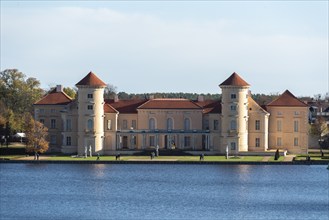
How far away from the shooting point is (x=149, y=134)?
12031 centimetres

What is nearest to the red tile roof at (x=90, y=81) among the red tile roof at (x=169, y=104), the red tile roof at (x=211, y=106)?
the red tile roof at (x=169, y=104)

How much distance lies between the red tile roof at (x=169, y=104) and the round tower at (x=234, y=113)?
4011mm

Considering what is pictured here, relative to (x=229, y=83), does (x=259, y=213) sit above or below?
below

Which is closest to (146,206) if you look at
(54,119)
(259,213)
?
(259,213)

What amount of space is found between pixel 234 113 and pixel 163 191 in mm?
31452

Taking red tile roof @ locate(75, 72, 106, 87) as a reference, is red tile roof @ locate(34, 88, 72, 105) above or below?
below

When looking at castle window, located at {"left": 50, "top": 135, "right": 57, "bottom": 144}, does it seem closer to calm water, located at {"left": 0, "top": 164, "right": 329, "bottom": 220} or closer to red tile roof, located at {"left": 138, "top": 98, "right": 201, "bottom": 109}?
red tile roof, located at {"left": 138, "top": 98, "right": 201, "bottom": 109}

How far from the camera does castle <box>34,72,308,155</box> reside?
11806 centimetres

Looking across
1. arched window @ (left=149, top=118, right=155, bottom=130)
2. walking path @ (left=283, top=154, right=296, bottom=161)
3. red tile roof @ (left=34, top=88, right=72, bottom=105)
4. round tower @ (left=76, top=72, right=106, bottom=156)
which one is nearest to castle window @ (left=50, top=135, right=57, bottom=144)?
red tile roof @ (left=34, top=88, right=72, bottom=105)

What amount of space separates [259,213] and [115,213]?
27.2 feet

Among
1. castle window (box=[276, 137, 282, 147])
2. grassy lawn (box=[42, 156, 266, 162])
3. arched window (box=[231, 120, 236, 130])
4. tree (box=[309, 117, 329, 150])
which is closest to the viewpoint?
grassy lawn (box=[42, 156, 266, 162])

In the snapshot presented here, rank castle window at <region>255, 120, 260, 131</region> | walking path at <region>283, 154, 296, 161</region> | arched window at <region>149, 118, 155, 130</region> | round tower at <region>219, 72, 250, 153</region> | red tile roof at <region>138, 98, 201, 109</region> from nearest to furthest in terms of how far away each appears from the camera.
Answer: walking path at <region>283, 154, 296, 161</region> < round tower at <region>219, 72, 250, 153</region> < castle window at <region>255, 120, 260, 131</region> < red tile roof at <region>138, 98, 201, 109</region> < arched window at <region>149, 118, 155, 130</region>

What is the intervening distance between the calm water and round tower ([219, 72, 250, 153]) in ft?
33.7

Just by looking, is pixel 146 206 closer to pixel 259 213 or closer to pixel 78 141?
pixel 259 213
